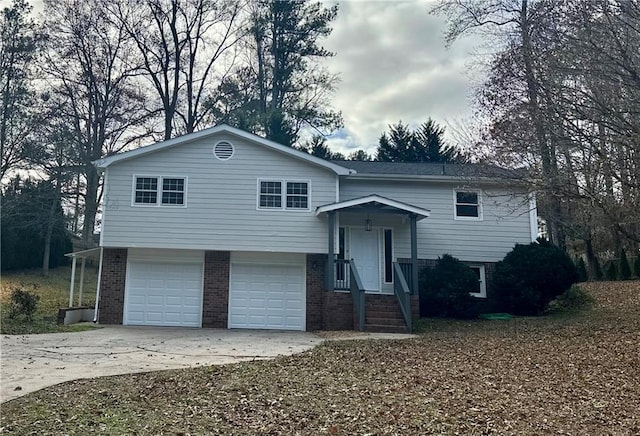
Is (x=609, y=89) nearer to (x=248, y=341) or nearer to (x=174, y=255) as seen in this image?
(x=248, y=341)

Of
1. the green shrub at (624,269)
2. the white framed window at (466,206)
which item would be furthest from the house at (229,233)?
the green shrub at (624,269)

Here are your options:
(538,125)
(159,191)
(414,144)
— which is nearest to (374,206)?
(538,125)

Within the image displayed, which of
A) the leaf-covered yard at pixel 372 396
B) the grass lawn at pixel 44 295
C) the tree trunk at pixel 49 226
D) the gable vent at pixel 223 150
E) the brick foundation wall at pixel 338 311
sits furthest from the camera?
the tree trunk at pixel 49 226

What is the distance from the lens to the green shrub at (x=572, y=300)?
52.5 ft

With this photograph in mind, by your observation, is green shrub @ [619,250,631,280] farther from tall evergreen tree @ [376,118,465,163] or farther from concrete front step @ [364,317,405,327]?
concrete front step @ [364,317,405,327]

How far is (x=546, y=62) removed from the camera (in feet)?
33.3

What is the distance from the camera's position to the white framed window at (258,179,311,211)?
15.4 metres

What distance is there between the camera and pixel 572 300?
A: 16250mm

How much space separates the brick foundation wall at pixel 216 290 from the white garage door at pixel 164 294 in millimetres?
254

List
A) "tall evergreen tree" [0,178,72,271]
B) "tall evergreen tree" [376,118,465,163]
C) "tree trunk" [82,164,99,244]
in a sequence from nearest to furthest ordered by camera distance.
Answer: "tall evergreen tree" [0,178,72,271]
"tree trunk" [82,164,99,244]
"tall evergreen tree" [376,118,465,163]

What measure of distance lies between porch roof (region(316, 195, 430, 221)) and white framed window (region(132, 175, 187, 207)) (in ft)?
13.6

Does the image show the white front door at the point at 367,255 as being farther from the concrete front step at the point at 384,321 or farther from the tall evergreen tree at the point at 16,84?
the tall evergreen tree at the point at 16,84

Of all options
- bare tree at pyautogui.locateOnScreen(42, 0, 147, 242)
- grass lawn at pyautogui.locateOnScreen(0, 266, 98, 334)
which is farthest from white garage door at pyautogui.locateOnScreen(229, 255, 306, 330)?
bare tree at pyautogui.locateOnScreen(42, 0, 147, 242)

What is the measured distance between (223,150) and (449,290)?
7921 mm
